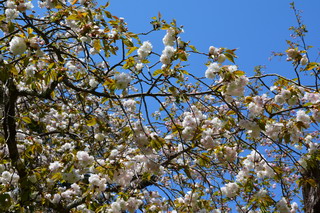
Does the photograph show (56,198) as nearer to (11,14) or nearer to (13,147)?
(13,147)

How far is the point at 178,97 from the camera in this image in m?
2.35

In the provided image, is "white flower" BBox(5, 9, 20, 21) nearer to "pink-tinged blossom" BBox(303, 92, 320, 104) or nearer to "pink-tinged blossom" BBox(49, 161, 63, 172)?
"pink-tinged blossom" BBox(49, 161, 63, 172)

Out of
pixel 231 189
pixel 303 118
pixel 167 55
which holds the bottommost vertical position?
pixel 231 189

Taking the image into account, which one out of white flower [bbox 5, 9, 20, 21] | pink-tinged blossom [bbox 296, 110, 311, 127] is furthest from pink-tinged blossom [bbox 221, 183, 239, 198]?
white flower [bbox 5, 9, 20, 21]

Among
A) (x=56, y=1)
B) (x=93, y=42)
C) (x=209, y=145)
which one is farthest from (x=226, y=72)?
(x=56, y=1)

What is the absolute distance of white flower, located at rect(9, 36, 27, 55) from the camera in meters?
2.18

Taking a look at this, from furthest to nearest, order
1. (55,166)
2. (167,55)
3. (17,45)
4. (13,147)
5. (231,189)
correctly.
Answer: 1. (13,147)
2. (231,189)
3. (55,166)
4. (167,55)
5. (17,45)

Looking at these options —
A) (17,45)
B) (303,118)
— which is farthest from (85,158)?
(303,118)

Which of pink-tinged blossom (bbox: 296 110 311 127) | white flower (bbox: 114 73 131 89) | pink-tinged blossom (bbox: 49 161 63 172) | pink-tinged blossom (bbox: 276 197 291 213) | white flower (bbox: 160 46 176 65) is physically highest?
white flower (bbox: 160 46 176 65)

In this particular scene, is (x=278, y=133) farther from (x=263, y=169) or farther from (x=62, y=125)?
(x=62, y=125)

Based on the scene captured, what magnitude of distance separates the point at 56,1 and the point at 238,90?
1.74 metres

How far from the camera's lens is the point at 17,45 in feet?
7.17

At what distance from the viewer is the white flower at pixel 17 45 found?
A: 2180 millimetres

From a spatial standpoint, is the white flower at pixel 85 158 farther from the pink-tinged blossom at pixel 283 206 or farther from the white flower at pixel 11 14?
the pink-tinged blossom at pixel 283 206
